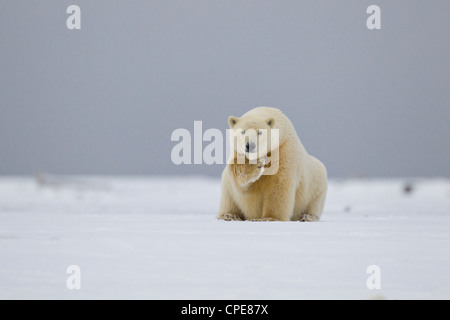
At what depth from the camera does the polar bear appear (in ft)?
19.6

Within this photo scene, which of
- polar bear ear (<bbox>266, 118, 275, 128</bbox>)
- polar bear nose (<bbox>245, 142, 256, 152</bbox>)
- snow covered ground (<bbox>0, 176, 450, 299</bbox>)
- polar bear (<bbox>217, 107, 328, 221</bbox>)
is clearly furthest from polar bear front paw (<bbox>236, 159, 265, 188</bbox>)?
snow covered ground (<bbox>0, 176, 450, 299</bbox>)

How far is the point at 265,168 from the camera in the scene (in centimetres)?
612

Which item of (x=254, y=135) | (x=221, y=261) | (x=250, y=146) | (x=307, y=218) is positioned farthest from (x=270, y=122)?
(x=221, y=261)

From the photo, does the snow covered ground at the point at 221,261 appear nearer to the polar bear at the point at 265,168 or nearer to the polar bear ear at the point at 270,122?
the polar bear at the point at 265,168

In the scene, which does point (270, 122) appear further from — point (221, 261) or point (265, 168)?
point (221, 261)

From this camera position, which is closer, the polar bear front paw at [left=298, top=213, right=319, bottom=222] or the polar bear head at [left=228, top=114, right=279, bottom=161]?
the polar bear head at [left=228, top=114, right=279, bottom=161]

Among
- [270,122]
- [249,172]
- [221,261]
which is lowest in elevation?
[221,261]

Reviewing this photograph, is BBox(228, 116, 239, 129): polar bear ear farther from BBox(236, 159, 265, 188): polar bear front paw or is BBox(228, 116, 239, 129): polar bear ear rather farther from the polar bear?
BBox(236, 159, 265, 188): polar bear front paw

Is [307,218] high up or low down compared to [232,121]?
down

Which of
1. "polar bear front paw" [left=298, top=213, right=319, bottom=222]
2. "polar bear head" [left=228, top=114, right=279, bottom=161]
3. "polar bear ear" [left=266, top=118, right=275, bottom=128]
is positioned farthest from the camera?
"polar bear front paw" [left=298, top=213, right=319, bottom=222]

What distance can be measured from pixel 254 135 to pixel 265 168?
0.40 m

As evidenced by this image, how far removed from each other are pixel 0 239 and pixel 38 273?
755mm
